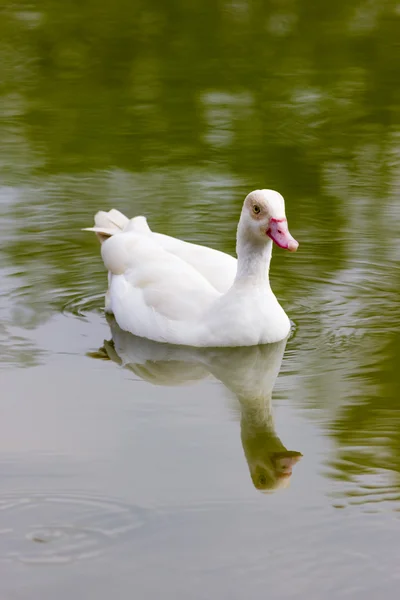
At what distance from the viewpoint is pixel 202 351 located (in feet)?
27.3

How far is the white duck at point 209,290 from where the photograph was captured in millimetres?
8141

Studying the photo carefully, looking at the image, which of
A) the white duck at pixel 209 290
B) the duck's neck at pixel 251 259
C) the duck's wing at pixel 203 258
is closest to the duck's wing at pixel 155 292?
the white duck at pixel 209 290

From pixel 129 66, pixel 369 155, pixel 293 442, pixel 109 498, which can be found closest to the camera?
pixel 109 498

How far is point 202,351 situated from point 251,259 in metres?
0.66

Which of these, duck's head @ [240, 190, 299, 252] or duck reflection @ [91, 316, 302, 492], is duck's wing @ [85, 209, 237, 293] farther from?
duck's head @ [240, 190, 299, 252]

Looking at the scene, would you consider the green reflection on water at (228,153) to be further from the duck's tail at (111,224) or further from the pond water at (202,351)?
the duck's tail at (111,224)

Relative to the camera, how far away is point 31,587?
5.44m

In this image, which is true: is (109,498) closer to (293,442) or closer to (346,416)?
(293,442)

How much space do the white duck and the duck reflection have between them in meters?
0.07

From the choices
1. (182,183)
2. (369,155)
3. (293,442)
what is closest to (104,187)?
(182,183)

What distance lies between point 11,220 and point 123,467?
15.8 ft

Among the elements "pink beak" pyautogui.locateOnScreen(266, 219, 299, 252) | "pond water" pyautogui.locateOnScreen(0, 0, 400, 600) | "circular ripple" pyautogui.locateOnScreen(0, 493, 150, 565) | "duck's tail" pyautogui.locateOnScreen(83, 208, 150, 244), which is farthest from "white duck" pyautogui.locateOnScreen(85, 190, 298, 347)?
"circular ripple" pyautogui.locateOnScreen(0, 493, 150, 565)

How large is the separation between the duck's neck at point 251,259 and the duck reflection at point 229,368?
1.45 feet

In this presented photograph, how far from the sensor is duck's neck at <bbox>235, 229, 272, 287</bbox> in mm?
8297
